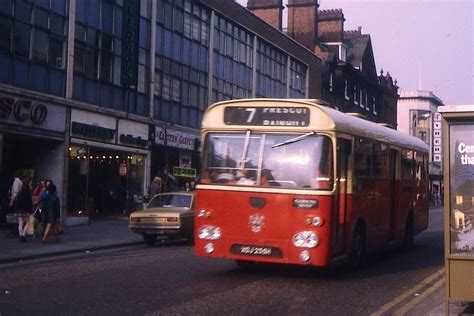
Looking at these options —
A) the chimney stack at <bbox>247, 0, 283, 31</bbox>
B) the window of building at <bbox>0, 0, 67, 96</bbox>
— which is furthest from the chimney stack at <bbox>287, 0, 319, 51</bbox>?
the window of building at <bbox>0, 0, 67, 96</bbox>

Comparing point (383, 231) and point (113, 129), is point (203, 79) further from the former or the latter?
point (383, 231)

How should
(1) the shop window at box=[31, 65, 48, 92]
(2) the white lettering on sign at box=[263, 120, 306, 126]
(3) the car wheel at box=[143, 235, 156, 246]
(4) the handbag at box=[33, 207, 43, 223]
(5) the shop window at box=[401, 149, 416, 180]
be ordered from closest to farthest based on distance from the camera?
(2) the white lettering on sign at box=[263, 120, 306, 126]
(5) the shop window at box=[401, 149, 416, 180]
(4) the handbag at box=[33, 207, 43, 223]
(3) the car wheel at box=[143, 235, 156, 246]
(1) the shop window at box=[31, 65, 48, 92]

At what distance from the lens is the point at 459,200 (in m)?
9.74

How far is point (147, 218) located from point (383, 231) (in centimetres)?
725

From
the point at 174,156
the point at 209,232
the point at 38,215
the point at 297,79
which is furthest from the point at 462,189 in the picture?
the point at 297,79

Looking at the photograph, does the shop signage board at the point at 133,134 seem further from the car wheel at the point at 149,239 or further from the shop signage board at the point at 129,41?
the car wheel at the point at 149,239

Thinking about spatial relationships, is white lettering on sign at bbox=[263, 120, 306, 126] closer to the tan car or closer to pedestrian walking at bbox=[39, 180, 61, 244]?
the tan car

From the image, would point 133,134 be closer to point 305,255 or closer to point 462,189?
point 305,255

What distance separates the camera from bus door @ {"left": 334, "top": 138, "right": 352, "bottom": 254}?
43.3 feet

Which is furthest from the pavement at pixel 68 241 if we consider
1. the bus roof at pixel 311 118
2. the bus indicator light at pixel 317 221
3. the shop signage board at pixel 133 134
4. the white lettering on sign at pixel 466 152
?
the white lettering on sign at pixel 466 152

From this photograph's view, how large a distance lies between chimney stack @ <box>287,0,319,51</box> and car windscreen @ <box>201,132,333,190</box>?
151 ft

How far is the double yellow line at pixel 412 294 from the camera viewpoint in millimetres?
10788

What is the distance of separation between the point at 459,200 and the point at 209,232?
5030mm

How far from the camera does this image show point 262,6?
56062mm
